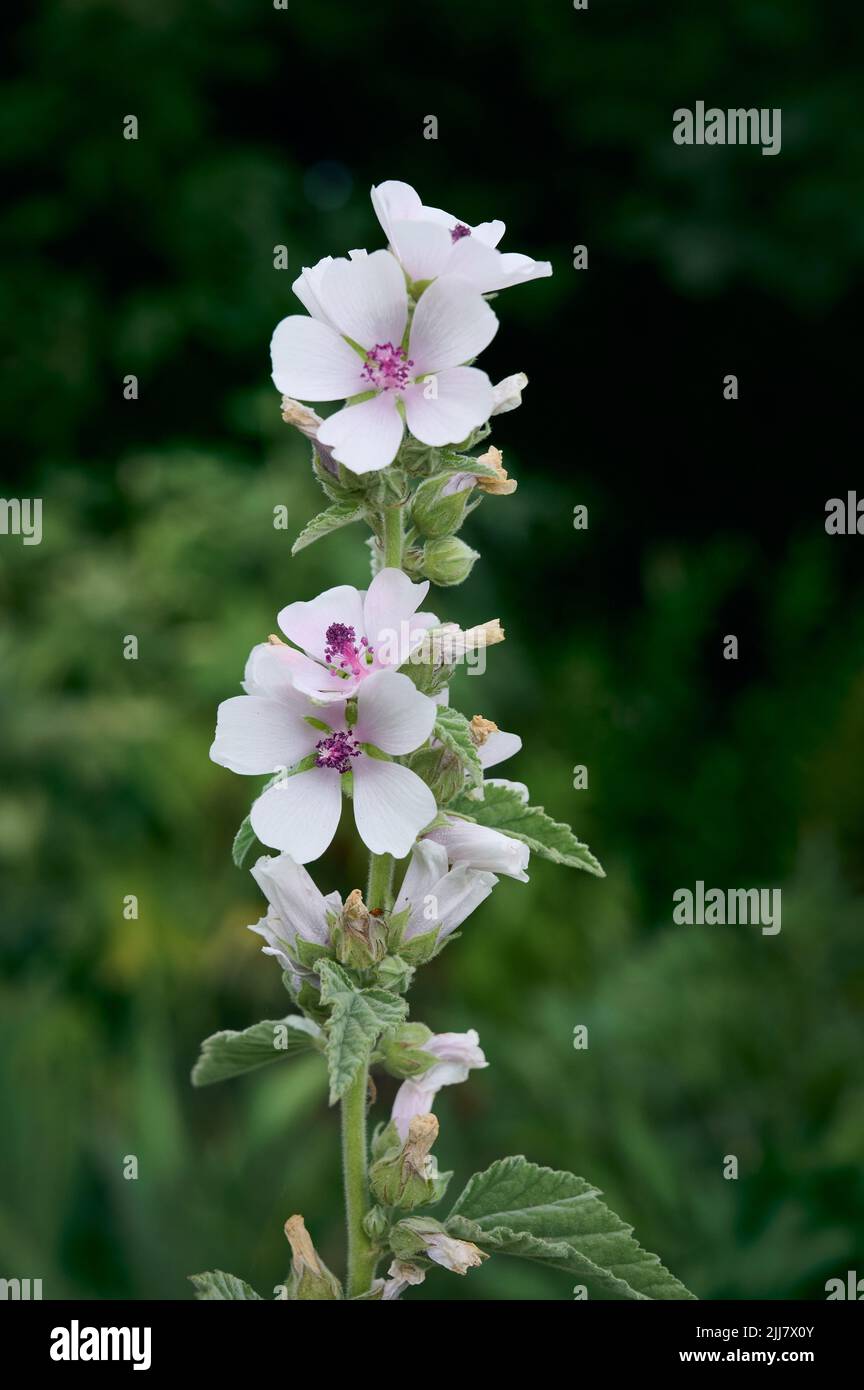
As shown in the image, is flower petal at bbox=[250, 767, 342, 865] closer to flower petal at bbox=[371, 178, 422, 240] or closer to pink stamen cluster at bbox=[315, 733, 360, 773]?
pink stamen cluster at bbox=[315, 733, 360, 773]

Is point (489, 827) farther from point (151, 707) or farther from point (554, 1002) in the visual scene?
point (151, 707)

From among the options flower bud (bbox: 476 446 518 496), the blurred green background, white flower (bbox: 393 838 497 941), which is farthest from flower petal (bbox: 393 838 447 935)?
the blurred green background

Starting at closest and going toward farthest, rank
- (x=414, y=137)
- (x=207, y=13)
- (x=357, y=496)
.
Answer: (x=357, y=496)
(x=207, y=13)
(x=414, y=137)

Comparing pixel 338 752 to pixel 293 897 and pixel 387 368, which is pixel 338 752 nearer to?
pixel 293 897

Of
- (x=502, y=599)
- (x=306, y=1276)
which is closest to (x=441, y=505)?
(x=306, y=1276)

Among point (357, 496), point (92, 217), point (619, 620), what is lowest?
point (357, 496)

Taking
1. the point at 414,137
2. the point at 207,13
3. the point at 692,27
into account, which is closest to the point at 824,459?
the point at 692,27
